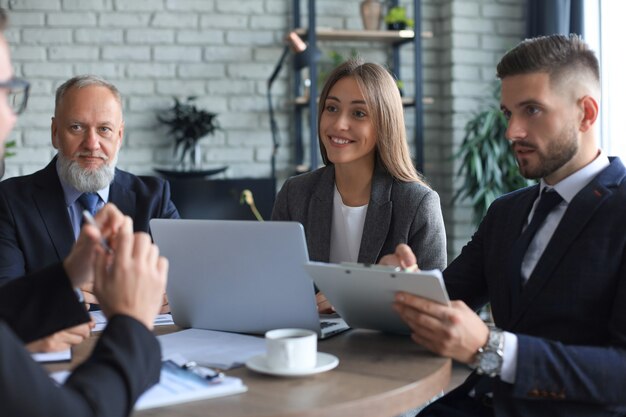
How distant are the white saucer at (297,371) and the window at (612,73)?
9.67ft

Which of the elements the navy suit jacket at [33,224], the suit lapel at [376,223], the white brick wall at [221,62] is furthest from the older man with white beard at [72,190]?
the white brick wall at [221,62]

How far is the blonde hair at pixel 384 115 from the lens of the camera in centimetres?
244

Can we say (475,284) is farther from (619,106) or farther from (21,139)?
(21,139)

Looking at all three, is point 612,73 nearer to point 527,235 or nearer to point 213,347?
point 527,235

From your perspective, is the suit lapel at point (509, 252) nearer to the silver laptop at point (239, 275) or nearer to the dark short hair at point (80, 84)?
the silver laptop at point (239, 275)

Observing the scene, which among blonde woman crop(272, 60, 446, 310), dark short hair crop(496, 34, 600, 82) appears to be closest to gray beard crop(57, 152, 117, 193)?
blonde woman crop(272, 60, 446, 310)

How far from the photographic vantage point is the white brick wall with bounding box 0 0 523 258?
4.45 m

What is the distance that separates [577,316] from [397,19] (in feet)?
10.8

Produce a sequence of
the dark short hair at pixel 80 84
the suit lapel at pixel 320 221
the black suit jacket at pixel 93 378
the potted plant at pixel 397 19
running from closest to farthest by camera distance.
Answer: the black suit jacket at pixel 93 378 → the suit lapel at pixel 320 221 → the dark short hair at pixel 80 84 → the potted plant at pixel 397 19

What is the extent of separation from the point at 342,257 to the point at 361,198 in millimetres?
193

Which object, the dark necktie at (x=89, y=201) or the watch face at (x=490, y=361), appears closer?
the watch face at (x=490, y=361)

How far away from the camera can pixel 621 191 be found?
1.55m

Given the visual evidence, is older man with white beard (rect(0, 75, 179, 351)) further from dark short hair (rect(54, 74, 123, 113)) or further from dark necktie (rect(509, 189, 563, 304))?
dark necktie (rect(509, 189, 563, 304))

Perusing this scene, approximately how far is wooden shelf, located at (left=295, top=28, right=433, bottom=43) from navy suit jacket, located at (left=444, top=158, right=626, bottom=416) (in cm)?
303
